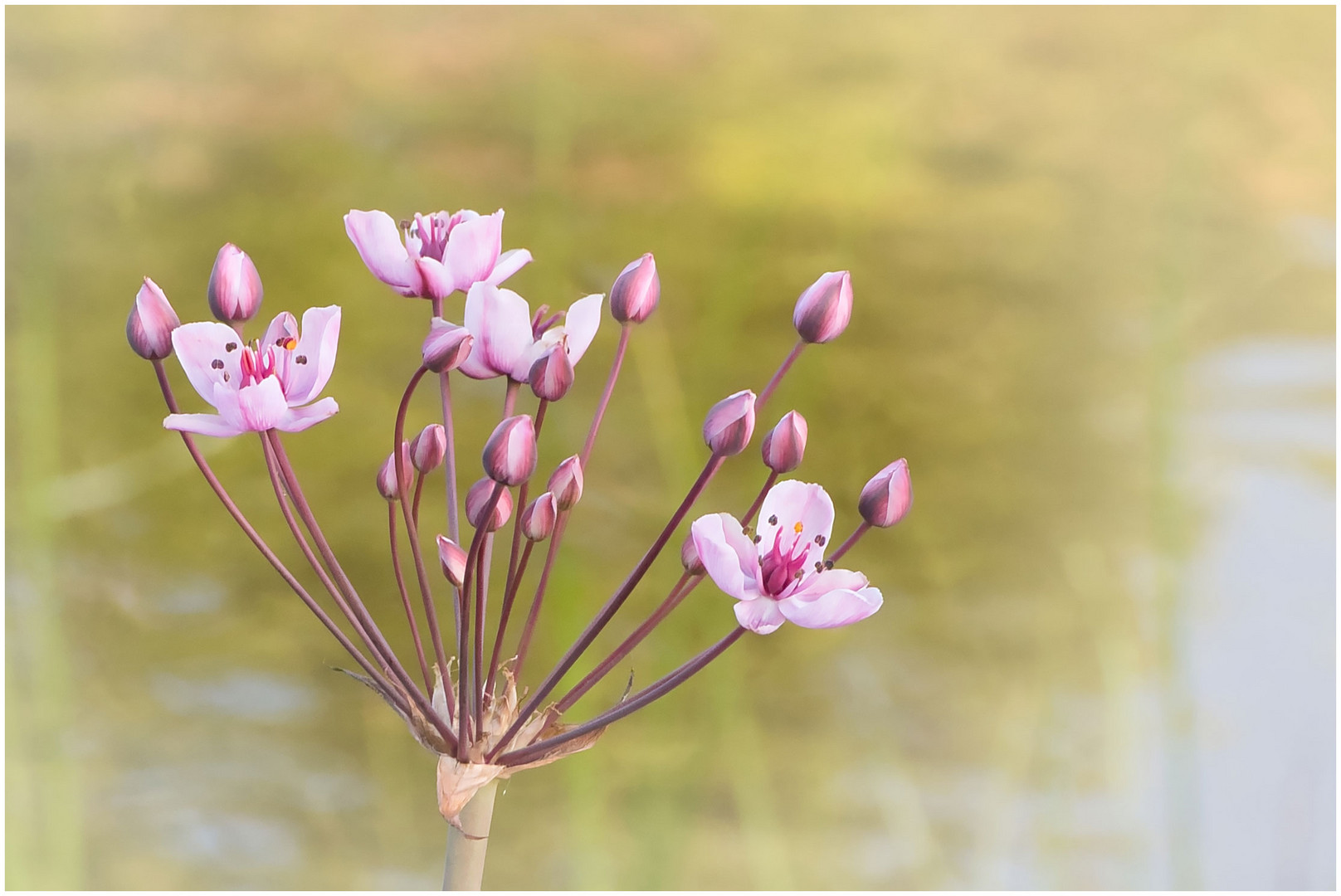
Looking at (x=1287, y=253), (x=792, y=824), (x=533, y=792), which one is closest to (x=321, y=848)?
(x=533, y=792)

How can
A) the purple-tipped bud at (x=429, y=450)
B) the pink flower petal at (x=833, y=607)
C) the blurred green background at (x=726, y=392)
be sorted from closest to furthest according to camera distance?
the pink flower petal at (x=833, y=607)
the purple-tipped bud at (x=429, y=450)
the blurred green background at (x=726, y=392)

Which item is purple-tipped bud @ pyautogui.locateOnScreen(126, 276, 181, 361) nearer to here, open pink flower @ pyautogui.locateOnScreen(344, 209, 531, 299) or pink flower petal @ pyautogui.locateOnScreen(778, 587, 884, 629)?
open pink flower @ pyautogui.locateOnScreen(344, 209, 531, 299)

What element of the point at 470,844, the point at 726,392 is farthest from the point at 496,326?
the point at 726,392

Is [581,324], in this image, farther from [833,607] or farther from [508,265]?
[833,607]

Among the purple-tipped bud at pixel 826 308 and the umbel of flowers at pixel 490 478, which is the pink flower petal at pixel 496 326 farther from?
the purple-tipped bud at pixel 826 308

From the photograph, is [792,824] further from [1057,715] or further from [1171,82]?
[1171,82]

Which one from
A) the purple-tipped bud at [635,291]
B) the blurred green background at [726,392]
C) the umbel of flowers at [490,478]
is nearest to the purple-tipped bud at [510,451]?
the umbel of flowers at [490,478]
